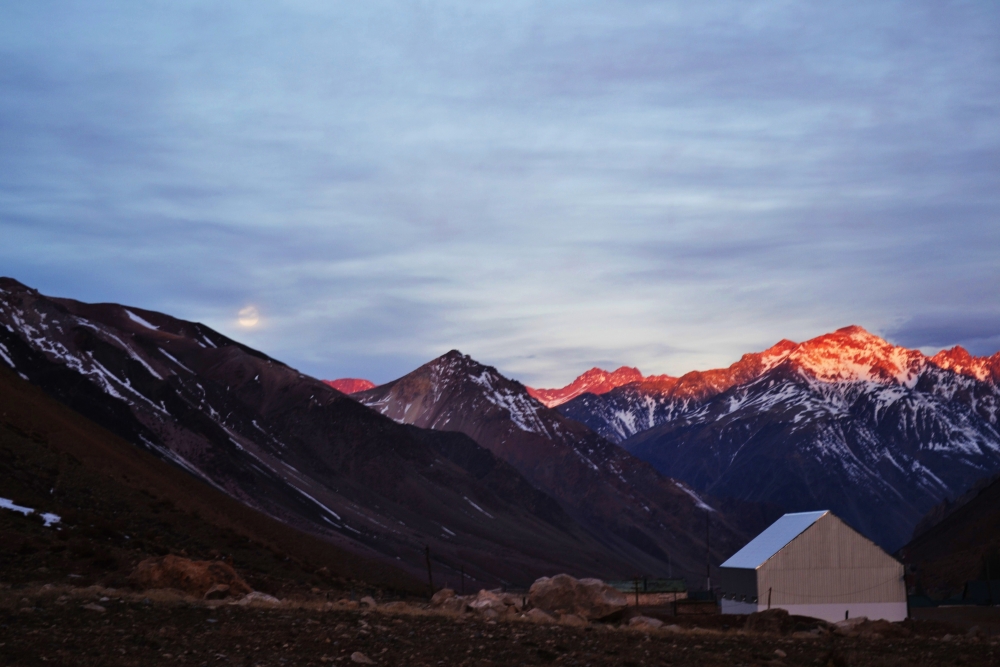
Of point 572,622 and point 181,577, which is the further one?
point 181,577

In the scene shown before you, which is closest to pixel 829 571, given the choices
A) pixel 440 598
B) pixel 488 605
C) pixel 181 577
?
pixel 440 598

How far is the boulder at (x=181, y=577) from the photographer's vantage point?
1147 inches

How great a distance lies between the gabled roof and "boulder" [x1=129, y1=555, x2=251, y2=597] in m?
35.2

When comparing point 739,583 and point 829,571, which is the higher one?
point 829,571

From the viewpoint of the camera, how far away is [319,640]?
1966 centimetres

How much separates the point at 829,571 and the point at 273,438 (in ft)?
368

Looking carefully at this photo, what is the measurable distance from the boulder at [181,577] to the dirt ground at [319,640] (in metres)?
3.55

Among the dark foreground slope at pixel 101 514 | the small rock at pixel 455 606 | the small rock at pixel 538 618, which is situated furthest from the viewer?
the dark foreground slope at pixel 101 514

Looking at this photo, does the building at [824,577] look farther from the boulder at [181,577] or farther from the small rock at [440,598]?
the boulder at [181,577]

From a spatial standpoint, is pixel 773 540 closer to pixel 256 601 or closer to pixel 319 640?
pixel 256 601

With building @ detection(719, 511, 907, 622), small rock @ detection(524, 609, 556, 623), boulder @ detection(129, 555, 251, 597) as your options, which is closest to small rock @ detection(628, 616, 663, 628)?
small rock @ detection(524, 609, 556, 623)

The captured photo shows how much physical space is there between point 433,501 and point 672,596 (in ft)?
318

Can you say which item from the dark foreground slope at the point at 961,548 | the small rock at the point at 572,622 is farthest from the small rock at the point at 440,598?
the dark foreground slope at the point at 961,548

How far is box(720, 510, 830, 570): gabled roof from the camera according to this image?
57781mm
